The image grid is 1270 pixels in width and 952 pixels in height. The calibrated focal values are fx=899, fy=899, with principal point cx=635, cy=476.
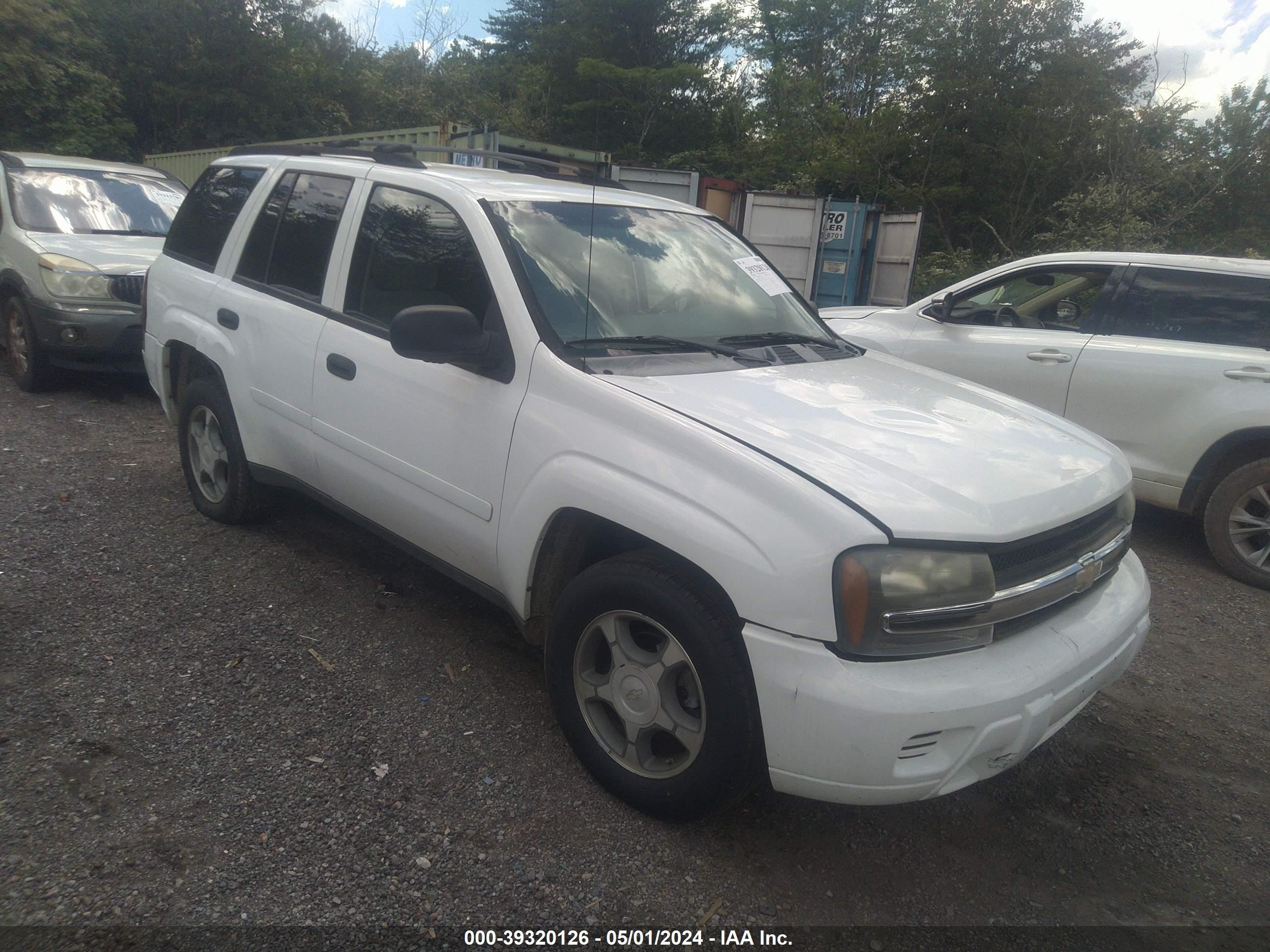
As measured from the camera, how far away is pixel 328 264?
3658 mm

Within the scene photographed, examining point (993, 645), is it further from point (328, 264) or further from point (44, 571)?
point (44, 571)

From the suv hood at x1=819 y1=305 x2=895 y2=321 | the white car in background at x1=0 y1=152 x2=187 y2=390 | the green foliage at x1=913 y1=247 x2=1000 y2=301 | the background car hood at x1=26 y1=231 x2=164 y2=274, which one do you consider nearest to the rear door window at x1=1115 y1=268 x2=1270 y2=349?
the suv hood at x1=819 y1=305 x2=895 y2=321

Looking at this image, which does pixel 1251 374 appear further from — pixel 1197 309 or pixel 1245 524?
pixel 1245 524

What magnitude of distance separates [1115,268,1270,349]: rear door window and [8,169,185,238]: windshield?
7.50 m

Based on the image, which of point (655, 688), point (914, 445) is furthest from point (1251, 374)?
point (655, 688)

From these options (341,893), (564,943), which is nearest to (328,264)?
(341,893)

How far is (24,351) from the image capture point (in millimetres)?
6977

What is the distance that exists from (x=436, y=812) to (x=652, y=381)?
142cm

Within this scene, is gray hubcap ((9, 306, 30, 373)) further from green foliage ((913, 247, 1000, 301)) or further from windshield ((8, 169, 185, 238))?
green foliage ((913, 247, 1000, 301))

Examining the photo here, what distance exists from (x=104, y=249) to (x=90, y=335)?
0.85 m

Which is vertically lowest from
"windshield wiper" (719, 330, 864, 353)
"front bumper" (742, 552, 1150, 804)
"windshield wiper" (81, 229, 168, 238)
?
"front bumper" (742, 552, 1150, 804)

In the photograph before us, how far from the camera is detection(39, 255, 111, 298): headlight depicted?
664 centimetres

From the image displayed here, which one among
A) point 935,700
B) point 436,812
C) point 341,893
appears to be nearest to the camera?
point 935,700

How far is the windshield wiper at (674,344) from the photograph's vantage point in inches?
116
